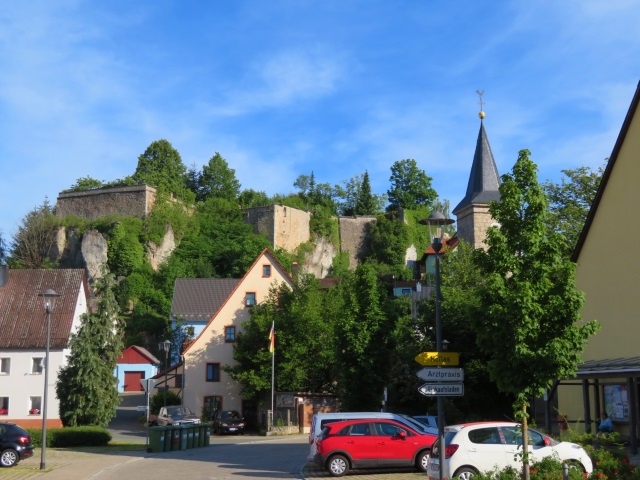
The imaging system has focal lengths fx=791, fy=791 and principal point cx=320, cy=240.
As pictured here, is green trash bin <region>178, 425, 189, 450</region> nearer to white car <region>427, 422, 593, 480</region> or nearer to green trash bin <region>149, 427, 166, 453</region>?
green trash bin <region>149, 427, 166, 453</region>

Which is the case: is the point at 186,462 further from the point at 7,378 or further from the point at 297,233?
the point at 297,233

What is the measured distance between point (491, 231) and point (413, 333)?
23251 mm

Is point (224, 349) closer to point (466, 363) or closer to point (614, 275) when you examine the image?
point (466, 363)

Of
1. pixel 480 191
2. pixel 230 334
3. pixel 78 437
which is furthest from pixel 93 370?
pixel 480 191

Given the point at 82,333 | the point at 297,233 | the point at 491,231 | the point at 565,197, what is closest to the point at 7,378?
the point at 82,333

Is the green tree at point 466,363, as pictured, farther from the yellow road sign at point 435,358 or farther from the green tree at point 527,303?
the green tree at point 527,303

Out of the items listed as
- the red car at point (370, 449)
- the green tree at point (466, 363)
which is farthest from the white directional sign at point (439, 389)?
the green tree at point (466, 363)

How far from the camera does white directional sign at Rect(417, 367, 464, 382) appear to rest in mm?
13508

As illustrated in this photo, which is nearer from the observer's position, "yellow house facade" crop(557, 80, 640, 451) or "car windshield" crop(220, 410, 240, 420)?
"yellow house facade" crop(557, 80, 640, 451)

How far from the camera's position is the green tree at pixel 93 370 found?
120ft

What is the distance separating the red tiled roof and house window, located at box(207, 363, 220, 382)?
918 cm

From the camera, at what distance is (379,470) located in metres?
20.8

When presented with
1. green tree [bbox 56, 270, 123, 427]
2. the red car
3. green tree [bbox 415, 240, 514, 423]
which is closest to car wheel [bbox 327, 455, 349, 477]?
the red car

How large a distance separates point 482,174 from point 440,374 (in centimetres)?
5100
